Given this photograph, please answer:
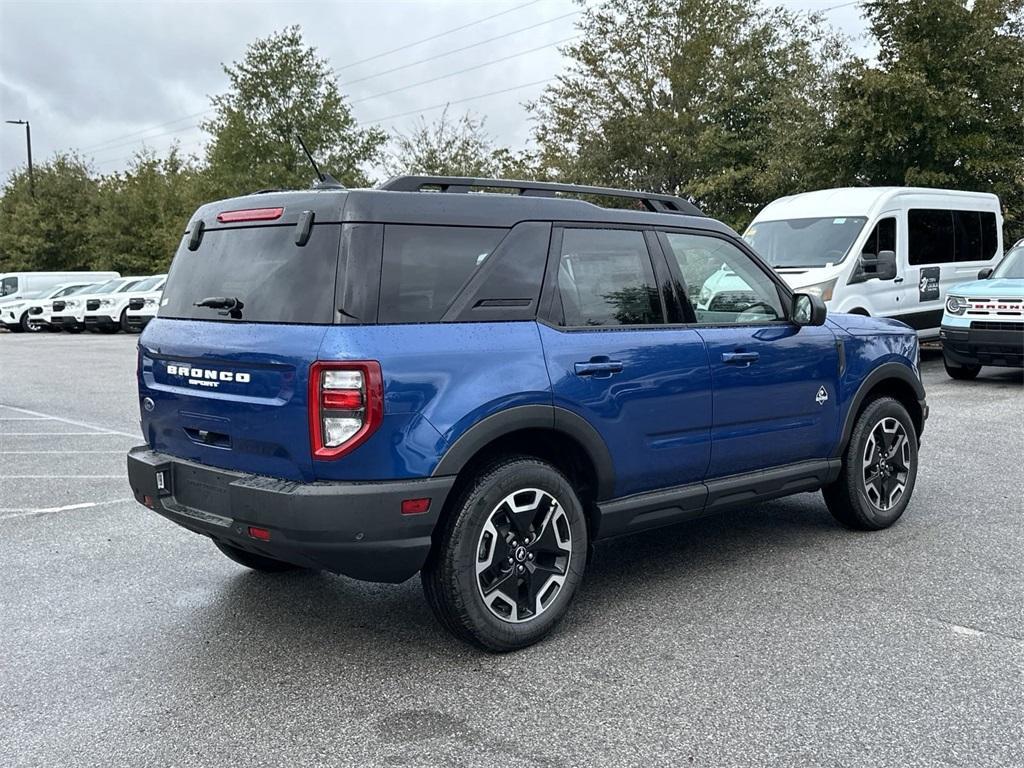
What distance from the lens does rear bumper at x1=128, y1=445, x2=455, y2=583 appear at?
3441 millimetres

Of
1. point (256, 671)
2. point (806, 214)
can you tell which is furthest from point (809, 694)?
point (806, 214)

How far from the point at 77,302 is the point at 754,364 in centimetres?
2697

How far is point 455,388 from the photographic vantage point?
3600 millimetres

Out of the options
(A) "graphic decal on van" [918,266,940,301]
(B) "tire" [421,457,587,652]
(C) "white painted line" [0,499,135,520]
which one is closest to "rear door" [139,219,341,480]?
(B) "tire" [421,457,587,652]

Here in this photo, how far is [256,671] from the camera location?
3693 mm

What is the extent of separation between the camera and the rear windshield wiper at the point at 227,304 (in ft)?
12.6

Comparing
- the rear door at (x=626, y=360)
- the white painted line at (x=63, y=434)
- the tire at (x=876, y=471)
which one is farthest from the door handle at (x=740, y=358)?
the white painted line at (x=63, y=434)

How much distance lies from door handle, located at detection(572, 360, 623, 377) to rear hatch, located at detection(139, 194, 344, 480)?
1.07m

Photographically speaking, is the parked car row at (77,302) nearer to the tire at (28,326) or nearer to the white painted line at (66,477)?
the tire at (28,326)

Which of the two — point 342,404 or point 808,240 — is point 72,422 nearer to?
point 342,404

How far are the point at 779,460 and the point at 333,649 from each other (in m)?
2.43

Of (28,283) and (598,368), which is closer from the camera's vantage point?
(598,368)

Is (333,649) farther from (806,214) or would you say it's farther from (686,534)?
(806,214)

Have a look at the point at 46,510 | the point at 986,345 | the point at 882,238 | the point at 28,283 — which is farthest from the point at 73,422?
the point at 28,283
